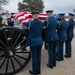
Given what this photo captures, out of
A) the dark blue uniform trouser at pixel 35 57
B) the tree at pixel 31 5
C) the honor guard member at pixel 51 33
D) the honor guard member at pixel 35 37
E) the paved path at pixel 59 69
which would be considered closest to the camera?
the honor guard member at pixel 35 37

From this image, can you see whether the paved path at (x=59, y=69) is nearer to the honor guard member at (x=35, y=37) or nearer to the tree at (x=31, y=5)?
the honor guard member at (x=35, y=37)

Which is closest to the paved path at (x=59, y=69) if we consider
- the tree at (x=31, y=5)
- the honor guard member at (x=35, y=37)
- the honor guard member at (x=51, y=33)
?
the honor guard member at (x=51, y=33)

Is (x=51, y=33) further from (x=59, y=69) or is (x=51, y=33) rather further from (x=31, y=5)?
(x=31, y=5)

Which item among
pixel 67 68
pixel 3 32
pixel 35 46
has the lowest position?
pixel 67 68

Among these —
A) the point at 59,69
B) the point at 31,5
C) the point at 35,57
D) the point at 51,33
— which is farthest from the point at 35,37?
the point at 31,5

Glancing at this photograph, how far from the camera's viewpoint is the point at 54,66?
7945 millimetres

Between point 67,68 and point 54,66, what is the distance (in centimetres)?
43

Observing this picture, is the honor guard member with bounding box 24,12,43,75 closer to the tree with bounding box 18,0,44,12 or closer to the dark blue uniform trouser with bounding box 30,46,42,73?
the dark blue uniform trouser with bounding box 30,46,42,73

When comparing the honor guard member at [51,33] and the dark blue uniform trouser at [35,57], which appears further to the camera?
the honor guard member at [51,33]

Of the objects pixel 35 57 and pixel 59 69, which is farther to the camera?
pixel 59 69

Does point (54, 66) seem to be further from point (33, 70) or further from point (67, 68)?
point (33, 70)

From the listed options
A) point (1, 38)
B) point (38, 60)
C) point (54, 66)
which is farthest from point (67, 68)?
point (1, 38)

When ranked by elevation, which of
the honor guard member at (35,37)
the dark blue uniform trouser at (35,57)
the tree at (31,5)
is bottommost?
the tree at (31,5)

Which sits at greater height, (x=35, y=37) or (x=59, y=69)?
(x=35, y=37)
